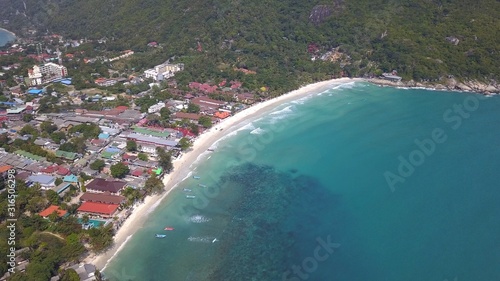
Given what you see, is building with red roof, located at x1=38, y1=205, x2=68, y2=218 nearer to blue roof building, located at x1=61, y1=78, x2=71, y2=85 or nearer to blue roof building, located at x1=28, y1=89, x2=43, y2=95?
blue roof building, located at x1=28, y1=89, x2=43, y2=95

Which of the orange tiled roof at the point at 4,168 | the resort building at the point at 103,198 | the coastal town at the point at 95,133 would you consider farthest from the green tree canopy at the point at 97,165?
the orange tiled roof at the point at 4,168

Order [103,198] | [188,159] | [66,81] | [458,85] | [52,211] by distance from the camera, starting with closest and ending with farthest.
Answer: [52,211]
[103,198]
[188,159]
[66,81]
[458,85]

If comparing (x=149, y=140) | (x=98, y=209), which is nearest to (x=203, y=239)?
(x=98, y=209)

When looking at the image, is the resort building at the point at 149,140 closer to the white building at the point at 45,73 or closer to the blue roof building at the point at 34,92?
the blue roof building at the point at 34,92

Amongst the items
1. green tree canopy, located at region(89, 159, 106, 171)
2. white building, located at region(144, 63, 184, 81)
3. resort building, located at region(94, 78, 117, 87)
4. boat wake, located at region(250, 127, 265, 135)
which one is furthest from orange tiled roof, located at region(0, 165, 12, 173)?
white building, located at region(144, 63, 184, 81)

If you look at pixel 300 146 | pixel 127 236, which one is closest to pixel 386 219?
pixel 300 146

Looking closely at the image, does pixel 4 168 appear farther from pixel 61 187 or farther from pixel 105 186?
pixel 105 186
